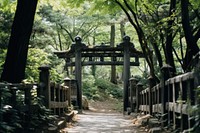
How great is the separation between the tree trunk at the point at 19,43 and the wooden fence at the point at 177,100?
3.50 metres

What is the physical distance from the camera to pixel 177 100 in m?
6.46

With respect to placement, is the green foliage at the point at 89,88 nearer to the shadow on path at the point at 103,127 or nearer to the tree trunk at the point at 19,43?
the shadow on path at the point at 103,127

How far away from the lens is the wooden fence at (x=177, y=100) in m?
5.17

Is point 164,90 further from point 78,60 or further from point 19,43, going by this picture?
point 78,60

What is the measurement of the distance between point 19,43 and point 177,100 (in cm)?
404

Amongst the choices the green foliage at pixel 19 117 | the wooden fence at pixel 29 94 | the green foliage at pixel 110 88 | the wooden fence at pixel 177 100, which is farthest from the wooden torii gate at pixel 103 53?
the green foliage at pixel 110 88

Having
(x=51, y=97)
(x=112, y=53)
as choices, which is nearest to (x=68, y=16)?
(x=112, y=53)

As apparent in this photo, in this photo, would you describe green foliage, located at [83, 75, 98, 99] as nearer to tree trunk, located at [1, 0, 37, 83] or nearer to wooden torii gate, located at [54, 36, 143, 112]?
wooden torii gate, located at [54, 36, 143, 112]

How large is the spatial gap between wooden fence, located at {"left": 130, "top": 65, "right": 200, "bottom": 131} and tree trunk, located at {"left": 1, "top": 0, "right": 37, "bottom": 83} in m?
3.50

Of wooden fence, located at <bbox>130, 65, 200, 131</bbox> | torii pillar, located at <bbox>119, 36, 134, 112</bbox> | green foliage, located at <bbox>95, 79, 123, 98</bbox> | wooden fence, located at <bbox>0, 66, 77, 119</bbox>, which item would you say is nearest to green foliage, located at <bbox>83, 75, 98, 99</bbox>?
green foliage, located at <bbox>95, 79, 123, 98</bbox>

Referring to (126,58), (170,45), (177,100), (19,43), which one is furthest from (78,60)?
(177,100)

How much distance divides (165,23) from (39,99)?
201 inches

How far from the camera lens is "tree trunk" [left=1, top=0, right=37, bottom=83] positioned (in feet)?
26.6

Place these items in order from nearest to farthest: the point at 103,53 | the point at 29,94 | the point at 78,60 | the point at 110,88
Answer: the point at 29,94 → the point at 78,60 → the point at 103,53 → the point at 110,88
